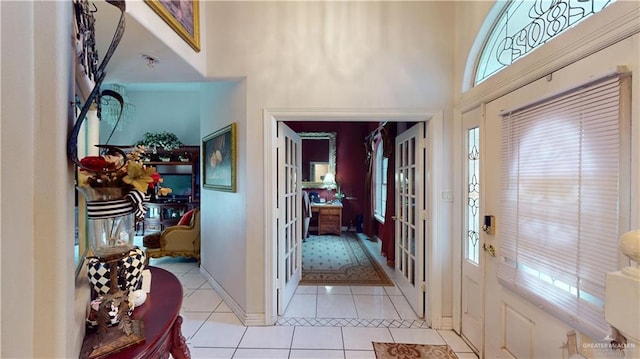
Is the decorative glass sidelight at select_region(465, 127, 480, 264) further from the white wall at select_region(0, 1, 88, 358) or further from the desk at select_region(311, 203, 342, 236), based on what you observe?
the desk at select_region(311, 203, 342, 236)

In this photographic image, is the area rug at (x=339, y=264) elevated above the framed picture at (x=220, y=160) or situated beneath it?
situated beneath

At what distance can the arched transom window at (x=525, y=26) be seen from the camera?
1392 millimetres

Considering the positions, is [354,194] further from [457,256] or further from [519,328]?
[519,328]

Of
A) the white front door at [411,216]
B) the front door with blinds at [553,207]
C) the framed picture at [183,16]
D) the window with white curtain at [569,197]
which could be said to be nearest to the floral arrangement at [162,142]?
the framed picture at [183,16]

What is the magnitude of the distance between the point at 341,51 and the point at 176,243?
143 inches

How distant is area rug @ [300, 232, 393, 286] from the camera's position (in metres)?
3.50

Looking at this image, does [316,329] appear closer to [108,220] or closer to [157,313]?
[157,313]

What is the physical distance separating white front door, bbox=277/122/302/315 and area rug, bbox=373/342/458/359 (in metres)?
1.02

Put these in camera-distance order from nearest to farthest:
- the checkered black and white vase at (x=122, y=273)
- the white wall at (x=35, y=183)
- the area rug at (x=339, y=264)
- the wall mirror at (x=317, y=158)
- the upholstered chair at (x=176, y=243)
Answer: the white wall at (x=35, y=183) < the checkered black and white vase at (x=122, y=273) < the area rug at (x=339, y=264) < the upholstered chair at (x=176, y=243) < the wall mirror at (x=317, y=158)

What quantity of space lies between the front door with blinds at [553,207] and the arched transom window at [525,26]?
12.9 inches

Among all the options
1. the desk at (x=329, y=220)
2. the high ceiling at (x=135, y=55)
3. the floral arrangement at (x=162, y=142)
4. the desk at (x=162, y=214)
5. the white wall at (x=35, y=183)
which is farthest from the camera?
the desk at (x=329, y=220)

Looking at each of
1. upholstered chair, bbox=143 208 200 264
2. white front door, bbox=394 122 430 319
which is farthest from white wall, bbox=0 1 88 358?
upholstered chair, bbox=143 208 200 264

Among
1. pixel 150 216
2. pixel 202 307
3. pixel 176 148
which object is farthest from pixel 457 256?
pixel 150 216

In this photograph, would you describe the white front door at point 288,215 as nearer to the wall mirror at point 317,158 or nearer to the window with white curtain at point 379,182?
the window with white curtain at point 379,182
